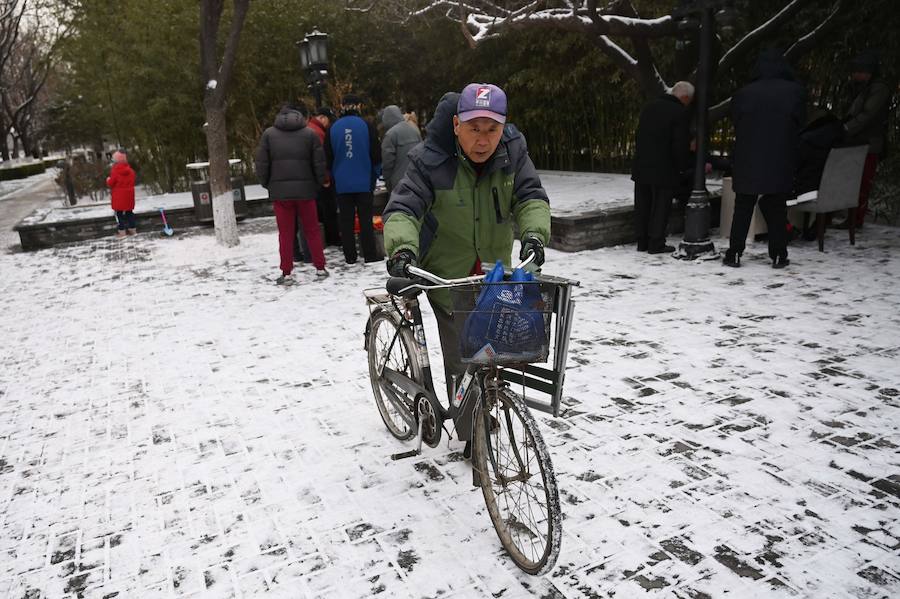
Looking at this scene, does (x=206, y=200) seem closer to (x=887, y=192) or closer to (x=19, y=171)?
(x=887, y=192)

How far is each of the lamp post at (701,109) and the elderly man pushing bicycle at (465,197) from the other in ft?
16.8

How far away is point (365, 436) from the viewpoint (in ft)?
13.3

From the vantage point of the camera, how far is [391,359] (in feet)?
12.5

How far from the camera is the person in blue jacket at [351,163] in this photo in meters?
8.11

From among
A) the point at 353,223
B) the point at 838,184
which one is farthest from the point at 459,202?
the point at 838,184

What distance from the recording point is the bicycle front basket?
2.41 metres

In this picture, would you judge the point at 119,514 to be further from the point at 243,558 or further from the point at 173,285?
the point at 173,285

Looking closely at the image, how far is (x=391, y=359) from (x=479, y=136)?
57.3 inches

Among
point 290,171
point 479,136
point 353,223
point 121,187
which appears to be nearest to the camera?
point 479,136

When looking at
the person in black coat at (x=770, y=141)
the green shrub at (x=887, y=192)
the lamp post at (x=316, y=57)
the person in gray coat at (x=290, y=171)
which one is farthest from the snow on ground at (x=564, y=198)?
the person in gray coat at (x=290, y=171)

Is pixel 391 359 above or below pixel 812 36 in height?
below

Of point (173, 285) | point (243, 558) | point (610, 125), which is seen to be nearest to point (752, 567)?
point (243, 558)

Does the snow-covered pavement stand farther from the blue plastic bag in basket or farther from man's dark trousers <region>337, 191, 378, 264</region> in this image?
man's dark trousers <region>337, 191, 378, 264</region>

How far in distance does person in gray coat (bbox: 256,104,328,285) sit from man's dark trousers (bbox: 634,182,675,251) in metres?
3.78
